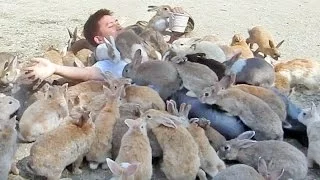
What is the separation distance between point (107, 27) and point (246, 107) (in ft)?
5.56

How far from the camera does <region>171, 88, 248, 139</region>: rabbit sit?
12.3 ft

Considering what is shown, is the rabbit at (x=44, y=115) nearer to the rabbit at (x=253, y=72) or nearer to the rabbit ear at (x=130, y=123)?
the rabbit ear at (x=130, y=123)

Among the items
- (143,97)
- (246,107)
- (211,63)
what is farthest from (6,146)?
(211,63)

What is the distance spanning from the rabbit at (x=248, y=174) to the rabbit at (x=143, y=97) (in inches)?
30.9

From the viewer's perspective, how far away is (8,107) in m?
3.84

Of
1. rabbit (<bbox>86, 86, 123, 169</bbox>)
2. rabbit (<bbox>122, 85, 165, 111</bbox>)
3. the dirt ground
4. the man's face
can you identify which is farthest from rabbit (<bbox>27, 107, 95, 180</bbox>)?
the dirt ground

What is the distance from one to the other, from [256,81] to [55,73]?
4.12 feet

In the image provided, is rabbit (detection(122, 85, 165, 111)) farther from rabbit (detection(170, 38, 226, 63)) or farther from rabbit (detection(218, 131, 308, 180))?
rabbit (detection(170, 38, 226, 63))

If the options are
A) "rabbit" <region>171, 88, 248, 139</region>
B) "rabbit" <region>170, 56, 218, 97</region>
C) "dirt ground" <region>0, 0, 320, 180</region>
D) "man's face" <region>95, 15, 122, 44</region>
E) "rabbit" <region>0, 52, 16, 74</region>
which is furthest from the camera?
"dirt ground" <region>0, 0, 320, 180</region>

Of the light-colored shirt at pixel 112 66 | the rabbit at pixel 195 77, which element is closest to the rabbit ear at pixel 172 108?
the rabbit at pixel 195 77

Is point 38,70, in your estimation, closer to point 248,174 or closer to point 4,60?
point 4,60

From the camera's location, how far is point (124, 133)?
3.45m

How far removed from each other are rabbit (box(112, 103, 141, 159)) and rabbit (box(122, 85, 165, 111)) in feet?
0.19

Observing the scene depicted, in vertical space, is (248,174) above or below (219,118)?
above
